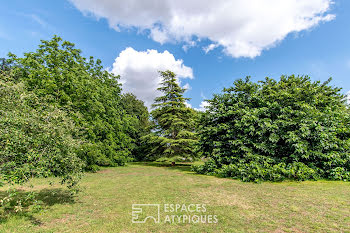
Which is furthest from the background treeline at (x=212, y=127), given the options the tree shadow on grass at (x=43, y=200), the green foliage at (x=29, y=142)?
the tree shadow on grass at (x=43, y=200)

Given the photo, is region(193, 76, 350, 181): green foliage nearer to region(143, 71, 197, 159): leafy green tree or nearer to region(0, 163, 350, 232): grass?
region(0, 163, 350, 232): grass

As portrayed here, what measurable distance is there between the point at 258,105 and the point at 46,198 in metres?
12.4

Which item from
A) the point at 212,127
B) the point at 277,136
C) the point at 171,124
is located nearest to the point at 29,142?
the point at 212,127

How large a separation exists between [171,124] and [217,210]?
47.0ft

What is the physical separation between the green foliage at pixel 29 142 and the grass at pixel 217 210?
3.78 ft

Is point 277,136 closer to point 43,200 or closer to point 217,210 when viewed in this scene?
point 217,210

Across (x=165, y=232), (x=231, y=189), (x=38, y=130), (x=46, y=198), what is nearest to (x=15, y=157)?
(x=38, y=130)

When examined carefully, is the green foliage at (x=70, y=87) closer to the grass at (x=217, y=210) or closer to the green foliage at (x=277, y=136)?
the grass at (x=217, y=210)

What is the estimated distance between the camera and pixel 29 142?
4379mm

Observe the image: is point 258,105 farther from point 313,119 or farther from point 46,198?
point 46,198

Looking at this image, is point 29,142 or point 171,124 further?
point 171,124

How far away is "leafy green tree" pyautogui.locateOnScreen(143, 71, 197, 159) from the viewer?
1892 centimetres

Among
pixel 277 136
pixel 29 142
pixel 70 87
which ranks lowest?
pixel 29 142

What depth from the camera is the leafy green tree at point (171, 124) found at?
1892cm
